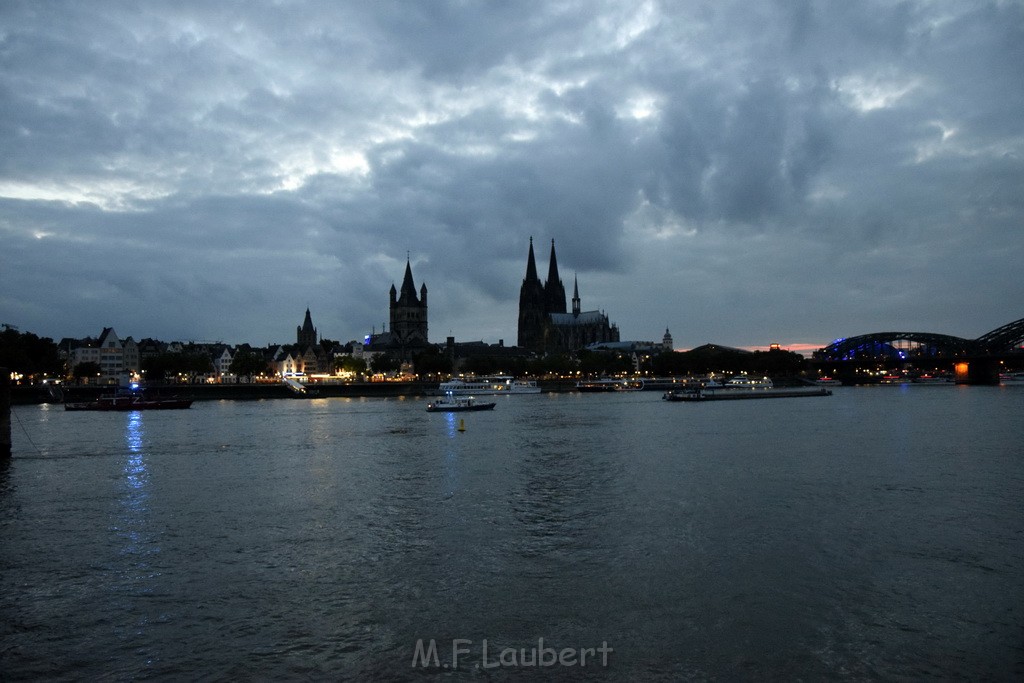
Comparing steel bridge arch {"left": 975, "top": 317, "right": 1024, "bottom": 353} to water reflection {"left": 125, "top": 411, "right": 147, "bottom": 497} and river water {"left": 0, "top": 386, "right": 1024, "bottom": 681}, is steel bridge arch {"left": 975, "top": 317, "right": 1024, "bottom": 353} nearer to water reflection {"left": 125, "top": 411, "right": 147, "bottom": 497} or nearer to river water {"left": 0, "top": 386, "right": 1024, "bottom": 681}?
→ river water {"left": 0, "top": 386, "right": 1024, "bottom": 681}

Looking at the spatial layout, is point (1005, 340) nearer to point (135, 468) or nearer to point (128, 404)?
point (128, 404)

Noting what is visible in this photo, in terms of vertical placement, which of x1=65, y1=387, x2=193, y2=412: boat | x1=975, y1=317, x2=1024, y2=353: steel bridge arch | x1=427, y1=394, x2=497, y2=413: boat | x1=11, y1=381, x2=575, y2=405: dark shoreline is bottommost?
x1=427, y1=394, x2=497, y2=413: boat

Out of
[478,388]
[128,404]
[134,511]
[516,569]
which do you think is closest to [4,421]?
[134,511]

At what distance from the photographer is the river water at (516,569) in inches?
450

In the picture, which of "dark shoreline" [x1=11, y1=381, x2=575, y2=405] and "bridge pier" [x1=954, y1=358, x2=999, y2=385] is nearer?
"dark shoreline" [x1=11, y1=381, x2=575, y2=405]

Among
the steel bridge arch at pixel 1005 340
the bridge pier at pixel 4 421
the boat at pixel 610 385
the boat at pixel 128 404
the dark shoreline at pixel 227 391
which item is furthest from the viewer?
the steel bridge arch at pixel 1005 340

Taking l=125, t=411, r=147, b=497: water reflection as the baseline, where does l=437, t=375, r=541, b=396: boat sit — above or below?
above

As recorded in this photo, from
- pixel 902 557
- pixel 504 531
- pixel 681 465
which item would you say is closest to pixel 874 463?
pixel 681 465

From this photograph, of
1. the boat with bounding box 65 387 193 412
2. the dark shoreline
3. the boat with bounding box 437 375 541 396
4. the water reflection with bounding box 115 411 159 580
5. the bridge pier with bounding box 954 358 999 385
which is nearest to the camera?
the water reflection with bounding box 115 411 159 580

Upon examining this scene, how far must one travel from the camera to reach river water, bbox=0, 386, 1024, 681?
1144 cm

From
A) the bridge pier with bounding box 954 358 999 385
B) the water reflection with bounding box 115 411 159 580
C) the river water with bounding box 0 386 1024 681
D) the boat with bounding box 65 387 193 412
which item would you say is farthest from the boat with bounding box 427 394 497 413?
the bridge pier with bounding box 954 358 999 385

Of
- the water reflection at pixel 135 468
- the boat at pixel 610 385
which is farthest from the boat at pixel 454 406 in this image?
the boat at pixel 610 385

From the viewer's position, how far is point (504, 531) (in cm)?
1994

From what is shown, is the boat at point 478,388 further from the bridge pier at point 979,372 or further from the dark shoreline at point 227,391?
the bridge pier at point 979,372
